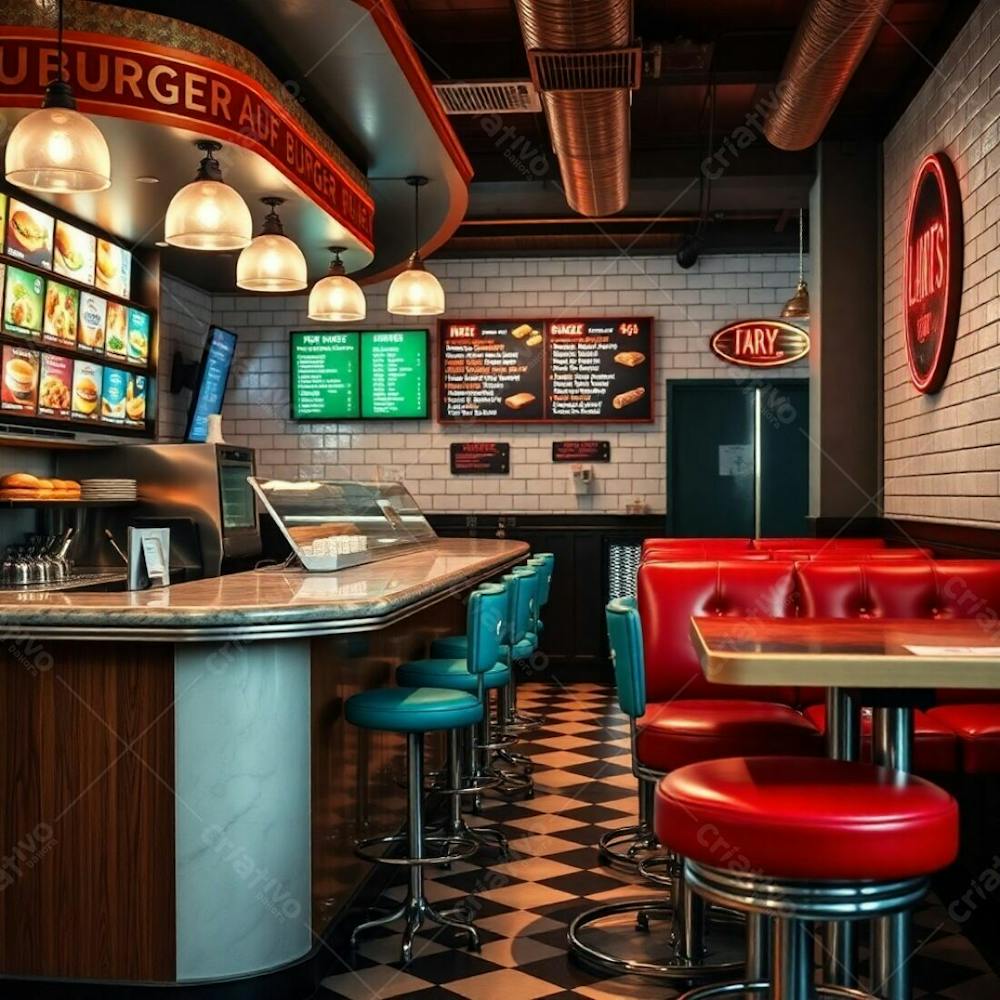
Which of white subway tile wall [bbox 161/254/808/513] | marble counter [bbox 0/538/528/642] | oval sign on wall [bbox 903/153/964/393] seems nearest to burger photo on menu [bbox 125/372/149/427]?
white subway tile wall [bbox 161/254/808/513]

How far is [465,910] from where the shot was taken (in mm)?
3832

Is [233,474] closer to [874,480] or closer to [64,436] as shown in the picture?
[64,436]

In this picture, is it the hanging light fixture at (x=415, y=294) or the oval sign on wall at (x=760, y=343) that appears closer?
the hanging light fixture at (x=415, y=294)

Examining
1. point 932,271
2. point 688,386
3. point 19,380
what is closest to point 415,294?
point 19,380

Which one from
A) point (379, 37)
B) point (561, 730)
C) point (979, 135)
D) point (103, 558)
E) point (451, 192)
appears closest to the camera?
point (379, 37)

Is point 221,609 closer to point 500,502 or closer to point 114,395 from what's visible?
point 114,395

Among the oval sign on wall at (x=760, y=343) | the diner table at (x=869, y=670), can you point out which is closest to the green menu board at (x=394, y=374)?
the oval sign on wall at (x=760, y=343)

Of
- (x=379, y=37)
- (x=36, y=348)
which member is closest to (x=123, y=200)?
(x=36, y=348)

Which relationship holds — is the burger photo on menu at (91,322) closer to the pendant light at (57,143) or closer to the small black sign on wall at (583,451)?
the pendant light at (57,143)

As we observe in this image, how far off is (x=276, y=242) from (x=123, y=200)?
120 centimetres

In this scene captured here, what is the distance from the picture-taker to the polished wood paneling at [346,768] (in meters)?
3.48

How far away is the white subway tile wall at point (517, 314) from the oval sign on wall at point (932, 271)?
122 inches

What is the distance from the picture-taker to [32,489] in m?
5.84

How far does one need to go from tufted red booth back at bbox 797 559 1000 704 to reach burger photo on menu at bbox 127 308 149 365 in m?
4.51
